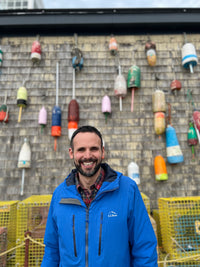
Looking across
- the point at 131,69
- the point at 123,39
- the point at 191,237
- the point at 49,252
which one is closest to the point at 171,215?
the point at 191,237

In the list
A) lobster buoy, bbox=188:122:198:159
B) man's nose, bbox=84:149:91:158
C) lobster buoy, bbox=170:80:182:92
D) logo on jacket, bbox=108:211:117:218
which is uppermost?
lobster buoy, bbox=170:80:182:92

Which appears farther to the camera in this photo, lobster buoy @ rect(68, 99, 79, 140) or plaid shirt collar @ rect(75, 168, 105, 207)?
lobster buoy @ rect(68, 99, 79, 140)

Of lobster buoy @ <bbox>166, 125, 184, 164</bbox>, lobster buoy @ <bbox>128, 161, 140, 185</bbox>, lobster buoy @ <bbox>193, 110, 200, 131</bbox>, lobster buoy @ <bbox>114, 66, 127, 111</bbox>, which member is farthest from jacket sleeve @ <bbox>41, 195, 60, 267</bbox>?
lobster buoy @ <bbox>193, 110, 200, 131</bbox>

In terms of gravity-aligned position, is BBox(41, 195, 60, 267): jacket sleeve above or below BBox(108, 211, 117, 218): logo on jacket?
below

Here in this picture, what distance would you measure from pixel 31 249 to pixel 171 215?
2.56m

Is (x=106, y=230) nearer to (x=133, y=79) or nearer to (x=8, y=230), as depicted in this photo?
(x=8, y=230)

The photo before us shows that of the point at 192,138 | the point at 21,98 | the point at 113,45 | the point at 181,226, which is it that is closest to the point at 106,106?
the point at 113,45

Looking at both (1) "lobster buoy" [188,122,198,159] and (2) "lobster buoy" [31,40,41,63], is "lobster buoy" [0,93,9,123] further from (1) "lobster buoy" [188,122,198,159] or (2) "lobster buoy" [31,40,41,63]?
(1) "lobster buoy" [188,122,198,159]

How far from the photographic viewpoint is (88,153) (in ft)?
4.21

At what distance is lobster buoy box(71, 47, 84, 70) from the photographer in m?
5.14

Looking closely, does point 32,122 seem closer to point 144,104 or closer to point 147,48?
point 144,104

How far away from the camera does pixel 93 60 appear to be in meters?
5.44

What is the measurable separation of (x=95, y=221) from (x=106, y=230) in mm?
96

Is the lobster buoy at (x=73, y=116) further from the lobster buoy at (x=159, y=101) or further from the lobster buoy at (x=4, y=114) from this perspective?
the lobster buoy at (x=159, y=101)
